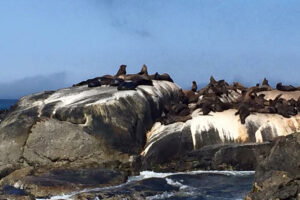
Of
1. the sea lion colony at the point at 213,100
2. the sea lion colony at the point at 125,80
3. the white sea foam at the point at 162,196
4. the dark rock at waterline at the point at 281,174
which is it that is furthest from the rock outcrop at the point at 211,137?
the dark rock at waterline at the point at 281,174

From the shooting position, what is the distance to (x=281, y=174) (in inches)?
415

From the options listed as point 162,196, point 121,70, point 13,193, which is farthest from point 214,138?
point 13,193

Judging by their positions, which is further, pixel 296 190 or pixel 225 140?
pixel 225 140

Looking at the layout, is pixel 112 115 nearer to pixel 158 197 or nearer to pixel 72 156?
pixel 72 156

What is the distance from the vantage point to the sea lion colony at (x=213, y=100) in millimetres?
20969

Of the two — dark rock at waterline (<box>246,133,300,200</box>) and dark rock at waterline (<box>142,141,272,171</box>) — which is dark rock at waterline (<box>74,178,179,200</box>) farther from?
dark rock at waterline (<box>246,133,300,200</box>)

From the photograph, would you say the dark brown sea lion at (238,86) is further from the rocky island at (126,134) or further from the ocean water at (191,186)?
the ocean water at (191,186)

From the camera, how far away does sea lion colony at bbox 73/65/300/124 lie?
21.0 metres

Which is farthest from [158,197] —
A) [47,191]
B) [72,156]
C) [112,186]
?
[72,156]

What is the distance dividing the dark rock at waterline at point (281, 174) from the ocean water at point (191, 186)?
2.43 meters

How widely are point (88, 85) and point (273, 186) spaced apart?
46.5 ft

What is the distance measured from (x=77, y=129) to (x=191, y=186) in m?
5.81

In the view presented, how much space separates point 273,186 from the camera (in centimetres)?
1032

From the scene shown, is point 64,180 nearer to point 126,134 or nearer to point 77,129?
point 77,129
